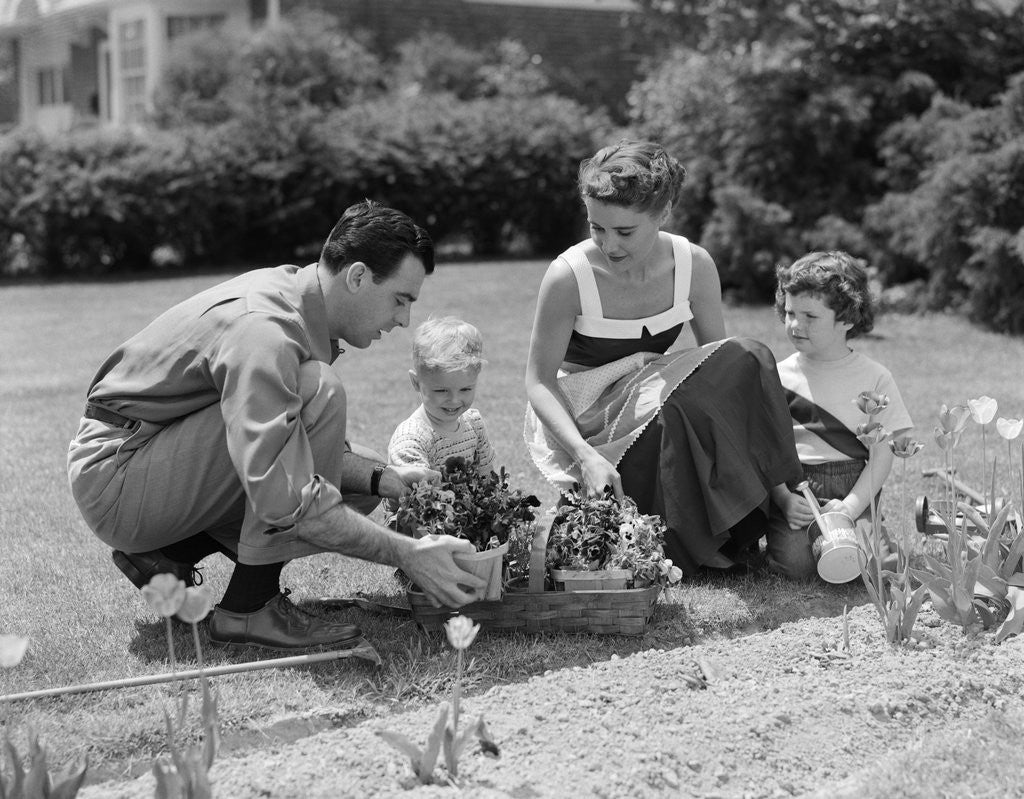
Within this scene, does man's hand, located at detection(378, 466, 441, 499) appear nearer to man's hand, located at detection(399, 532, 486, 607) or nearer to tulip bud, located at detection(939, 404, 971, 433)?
man's hand, located at detection(399, 532, 486, 607)

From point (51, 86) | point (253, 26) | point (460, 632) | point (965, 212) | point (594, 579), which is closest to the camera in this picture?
point (460, 632)

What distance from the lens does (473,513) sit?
354 cm

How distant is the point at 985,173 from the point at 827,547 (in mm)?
6190

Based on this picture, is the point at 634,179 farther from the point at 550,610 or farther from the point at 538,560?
the point at 550,610

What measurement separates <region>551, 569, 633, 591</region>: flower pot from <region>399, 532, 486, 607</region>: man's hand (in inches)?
16.4

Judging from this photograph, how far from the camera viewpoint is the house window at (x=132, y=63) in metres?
22.2

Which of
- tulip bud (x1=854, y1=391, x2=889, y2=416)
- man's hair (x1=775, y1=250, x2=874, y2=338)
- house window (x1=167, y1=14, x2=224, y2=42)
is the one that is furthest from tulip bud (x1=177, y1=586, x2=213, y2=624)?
house window (x1=167, y1=14, x2=224, y2=42)

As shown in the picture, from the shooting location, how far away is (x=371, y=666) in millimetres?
3379

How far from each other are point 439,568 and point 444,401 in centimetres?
79

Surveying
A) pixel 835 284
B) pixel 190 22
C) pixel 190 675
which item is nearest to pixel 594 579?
pixel 190 675

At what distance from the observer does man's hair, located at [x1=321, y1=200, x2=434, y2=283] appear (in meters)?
3.43

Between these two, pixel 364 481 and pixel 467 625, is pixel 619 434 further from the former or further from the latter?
pixel 467 625

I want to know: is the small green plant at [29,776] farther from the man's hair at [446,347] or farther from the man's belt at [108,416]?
the man's hair at [446,347]

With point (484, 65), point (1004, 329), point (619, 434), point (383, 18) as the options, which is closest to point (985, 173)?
point (1004, 329)
